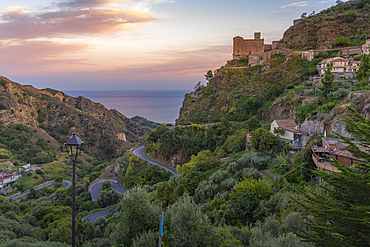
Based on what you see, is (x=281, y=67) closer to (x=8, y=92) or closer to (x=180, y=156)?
(x=180, y=156)

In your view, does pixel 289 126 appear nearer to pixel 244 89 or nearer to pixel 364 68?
pixel 364 68

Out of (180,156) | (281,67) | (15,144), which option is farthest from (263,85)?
(15,144)

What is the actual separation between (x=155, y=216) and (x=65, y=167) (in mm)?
57690

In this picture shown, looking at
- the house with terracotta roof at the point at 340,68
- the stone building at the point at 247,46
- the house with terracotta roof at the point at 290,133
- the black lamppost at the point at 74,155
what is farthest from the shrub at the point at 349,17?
the black lamppost at the point at 74,155

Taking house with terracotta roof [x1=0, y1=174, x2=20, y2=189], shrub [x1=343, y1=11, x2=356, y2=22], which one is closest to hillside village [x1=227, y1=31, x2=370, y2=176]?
shrub [x1=343, y1=11, x2=356, y2=22]

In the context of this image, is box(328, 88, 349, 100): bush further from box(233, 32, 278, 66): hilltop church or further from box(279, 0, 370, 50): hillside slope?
box(233, 32, 278, 66): hilltop church

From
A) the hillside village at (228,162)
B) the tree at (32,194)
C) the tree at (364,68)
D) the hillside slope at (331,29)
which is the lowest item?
the tree at (32,194)

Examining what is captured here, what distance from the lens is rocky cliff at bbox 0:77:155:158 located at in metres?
71.9

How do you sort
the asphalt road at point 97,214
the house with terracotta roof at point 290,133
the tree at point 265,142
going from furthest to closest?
the asphalt road at point 97,214 → the tree at point 265,142 → the house with terracotta roof at point 290,133

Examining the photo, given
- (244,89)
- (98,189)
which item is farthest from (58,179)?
→ (244,89)

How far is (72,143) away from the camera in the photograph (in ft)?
20.2

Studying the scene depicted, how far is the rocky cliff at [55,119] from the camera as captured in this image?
71938mm

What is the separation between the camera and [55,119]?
82875 mm

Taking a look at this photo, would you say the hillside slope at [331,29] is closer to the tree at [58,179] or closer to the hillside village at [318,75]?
the hillside village at [318,75]
